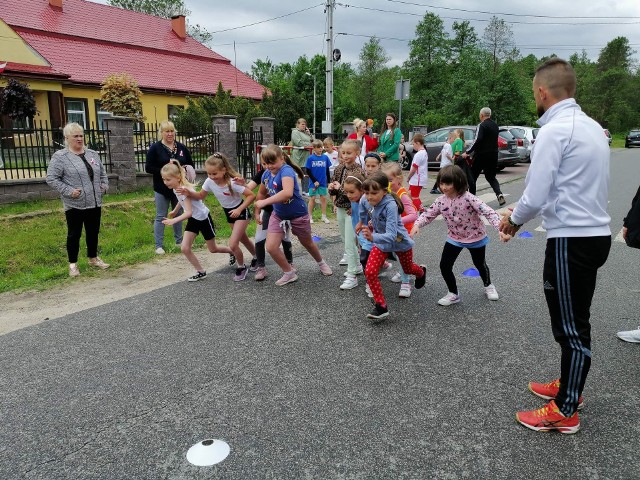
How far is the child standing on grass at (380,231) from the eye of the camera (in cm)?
456

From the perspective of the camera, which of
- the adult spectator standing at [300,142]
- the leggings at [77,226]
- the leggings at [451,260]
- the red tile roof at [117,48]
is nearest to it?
the leggings at [451,260]

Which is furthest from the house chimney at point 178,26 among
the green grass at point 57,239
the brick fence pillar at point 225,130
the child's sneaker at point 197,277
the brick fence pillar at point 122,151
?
the child's sneaker at point 197,277

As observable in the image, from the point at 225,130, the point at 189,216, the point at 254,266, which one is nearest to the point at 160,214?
the point at 189,216

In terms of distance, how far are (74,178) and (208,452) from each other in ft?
15.4

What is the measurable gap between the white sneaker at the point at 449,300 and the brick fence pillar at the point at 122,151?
9.24m

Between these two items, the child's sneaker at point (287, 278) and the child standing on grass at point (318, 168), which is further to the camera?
the child standing on grass at point (318, 168)

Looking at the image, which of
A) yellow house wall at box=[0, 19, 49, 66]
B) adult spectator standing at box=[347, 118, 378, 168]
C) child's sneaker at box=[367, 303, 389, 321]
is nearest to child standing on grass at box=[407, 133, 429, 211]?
adult spectator standing at box=[347, 118, 378, 168]

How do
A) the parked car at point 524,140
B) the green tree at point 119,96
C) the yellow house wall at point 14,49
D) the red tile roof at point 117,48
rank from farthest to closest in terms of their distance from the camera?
the red tile roof at point 117,48 → the green tree at point 119,96 → the parked car at point 524,140 → the yellow house wall at point 14,49

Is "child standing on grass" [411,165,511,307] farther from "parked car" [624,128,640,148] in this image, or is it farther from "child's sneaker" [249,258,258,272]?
"parked car" [624,128,640,148]

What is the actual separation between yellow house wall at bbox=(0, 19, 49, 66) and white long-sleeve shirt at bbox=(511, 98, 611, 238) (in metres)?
24.1

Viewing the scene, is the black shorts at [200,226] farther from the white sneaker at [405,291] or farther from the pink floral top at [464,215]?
the pink floral top at [464,215]

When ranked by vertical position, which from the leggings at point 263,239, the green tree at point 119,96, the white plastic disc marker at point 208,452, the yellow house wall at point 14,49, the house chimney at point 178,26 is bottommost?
the white plastic disc marker at point 208,452

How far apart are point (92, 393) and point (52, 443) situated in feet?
1.84

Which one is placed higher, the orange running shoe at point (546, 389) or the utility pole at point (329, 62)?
the utility pole at point (329, 62)
